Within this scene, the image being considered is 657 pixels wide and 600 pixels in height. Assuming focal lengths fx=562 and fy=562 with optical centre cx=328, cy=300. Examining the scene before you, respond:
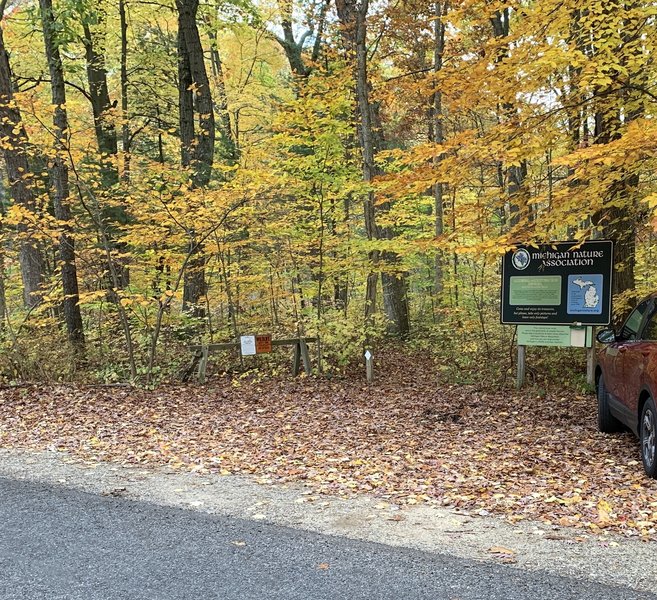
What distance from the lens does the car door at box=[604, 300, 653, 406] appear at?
6.13 meters

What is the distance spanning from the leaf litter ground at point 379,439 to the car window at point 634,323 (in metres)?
1.29

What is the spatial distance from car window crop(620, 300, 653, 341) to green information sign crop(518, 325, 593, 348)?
2793mm

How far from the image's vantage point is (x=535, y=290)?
9.69 meters

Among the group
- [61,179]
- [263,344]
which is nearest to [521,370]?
[263,344]

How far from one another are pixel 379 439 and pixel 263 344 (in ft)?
15.6

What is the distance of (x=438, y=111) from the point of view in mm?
15039

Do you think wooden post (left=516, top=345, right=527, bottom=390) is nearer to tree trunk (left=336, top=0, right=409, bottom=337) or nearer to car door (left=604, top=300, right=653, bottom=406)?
car door (left=604, top=300, right=653, bottom=406)

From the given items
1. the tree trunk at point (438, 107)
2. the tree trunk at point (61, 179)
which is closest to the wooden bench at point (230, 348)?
the tree trunk at point (61, 179)

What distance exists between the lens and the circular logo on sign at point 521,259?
971cm

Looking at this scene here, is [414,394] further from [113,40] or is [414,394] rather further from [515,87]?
[113,40]

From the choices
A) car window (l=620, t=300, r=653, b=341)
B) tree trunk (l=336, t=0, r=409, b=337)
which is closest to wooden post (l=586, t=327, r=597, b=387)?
car window (l=620, t=300, r=653, b=341)

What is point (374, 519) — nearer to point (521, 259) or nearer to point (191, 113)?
point (521, 259)

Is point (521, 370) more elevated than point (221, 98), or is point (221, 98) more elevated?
point (221, 98)

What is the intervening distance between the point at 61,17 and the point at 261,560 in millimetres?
11840
